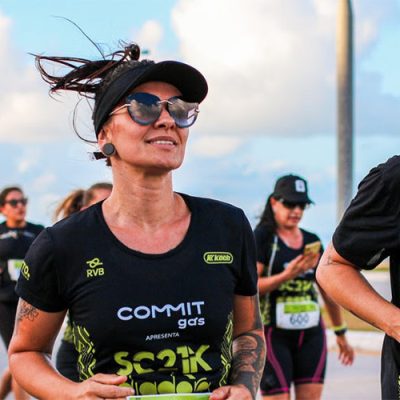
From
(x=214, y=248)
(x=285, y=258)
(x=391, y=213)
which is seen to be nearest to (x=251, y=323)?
(x=214, y=248)

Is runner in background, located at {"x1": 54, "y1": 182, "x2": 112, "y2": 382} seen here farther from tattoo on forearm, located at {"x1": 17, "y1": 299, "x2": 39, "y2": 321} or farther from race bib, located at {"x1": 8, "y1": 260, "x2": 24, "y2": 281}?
race bib, located at {"x1": 8, "y1": 260, "x2": 24, "y2": 281}

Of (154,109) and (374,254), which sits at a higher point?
(154,109)

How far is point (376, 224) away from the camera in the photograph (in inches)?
150

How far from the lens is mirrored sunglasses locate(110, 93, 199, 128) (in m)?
3.48

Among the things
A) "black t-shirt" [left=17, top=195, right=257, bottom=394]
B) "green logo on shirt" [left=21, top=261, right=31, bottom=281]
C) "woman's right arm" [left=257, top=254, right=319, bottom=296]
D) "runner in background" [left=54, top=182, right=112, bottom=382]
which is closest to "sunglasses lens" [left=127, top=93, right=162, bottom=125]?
"black t-shirt" [left=17, top=195, right=257, bottom=394]

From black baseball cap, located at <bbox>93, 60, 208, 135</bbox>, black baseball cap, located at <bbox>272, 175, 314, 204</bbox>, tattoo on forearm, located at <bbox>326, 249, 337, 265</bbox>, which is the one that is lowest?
tattoo on forearm, located at <bbox>326, 249, 337, 265</bbox>

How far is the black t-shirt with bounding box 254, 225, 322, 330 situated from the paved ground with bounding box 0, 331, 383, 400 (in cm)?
282

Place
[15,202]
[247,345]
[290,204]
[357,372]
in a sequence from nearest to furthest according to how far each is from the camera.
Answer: [247,345]
[290,204]
[15,202]
[357,372]

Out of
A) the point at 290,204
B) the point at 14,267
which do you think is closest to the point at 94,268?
the point at 290,204

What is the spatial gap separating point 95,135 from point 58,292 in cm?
61

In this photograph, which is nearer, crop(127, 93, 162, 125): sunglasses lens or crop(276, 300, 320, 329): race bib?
crop(127, 93, 162, 125): sunglasses lens

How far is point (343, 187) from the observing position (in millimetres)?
17531

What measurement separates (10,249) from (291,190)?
3.67m

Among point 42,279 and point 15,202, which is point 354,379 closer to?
point 15,202
